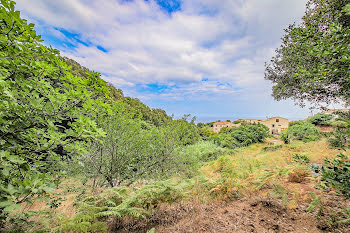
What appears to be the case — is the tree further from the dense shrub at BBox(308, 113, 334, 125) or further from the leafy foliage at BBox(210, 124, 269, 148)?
the dense shrub at BBox(308, 113, 334, 125)

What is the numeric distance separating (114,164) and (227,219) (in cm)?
482

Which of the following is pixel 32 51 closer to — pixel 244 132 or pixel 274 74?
pixel 274 74

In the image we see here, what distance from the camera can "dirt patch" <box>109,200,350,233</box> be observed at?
259 centimetres

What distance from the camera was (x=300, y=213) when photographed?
9.18 feet

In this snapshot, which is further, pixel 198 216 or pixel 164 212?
pixel 164 212

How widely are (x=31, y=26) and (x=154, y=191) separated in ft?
12.5

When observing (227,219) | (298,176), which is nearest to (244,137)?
(298,176)

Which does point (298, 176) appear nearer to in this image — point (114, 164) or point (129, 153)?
point (129, 153)

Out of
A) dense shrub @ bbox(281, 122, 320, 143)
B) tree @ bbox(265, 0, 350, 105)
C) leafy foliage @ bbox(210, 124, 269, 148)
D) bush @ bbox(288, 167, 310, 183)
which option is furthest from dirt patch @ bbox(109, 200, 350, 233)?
dense shrub @ bbox(281, 122, 320, 143)

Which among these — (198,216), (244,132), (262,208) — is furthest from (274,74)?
(244,132)

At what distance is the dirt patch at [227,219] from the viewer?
2590mm

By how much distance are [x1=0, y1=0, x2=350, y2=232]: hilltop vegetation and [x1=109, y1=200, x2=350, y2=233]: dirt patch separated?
26 millimetres

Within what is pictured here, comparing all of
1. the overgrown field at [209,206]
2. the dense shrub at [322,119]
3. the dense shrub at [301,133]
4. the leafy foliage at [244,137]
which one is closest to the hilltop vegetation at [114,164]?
the overgrown field at [209,206]

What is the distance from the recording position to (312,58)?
5762mm
